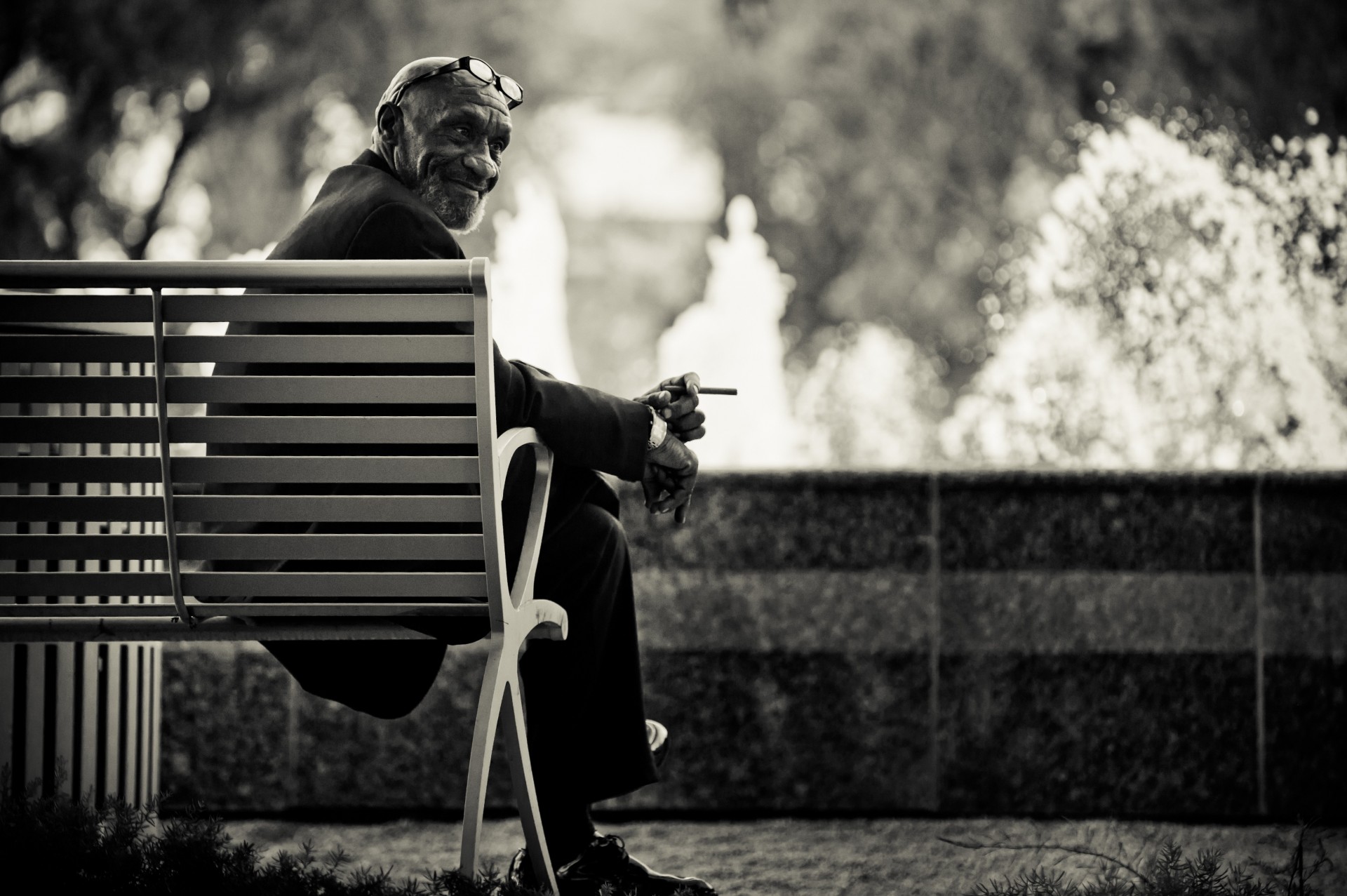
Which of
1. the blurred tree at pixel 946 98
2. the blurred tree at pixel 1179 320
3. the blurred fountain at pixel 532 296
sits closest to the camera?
the blurred tree at pixel 1179 320

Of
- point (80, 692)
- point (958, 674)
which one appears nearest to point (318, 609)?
point (80, 692)

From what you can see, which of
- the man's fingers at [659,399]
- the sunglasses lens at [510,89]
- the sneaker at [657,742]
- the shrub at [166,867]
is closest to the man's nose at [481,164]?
the sunglasses lens at [510,89]

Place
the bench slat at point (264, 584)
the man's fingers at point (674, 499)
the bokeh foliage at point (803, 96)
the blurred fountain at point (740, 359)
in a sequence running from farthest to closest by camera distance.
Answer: the bokeh foliage at point (803, 96) → the blurred fountain at point (740, 359) → the man's fingers at point (674, 499) → the bench slat at point (264, 584)

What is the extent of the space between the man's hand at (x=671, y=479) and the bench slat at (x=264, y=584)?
1.92 feet

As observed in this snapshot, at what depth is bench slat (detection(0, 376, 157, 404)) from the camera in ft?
7.84

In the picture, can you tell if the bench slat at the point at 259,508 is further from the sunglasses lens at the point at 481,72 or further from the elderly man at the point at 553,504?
the sunglasses lens at the point at 481,72

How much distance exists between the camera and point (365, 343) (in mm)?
2355

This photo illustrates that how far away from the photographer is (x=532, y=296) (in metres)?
9.91

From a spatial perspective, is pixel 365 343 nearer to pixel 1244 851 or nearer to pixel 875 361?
pixel 1244 851

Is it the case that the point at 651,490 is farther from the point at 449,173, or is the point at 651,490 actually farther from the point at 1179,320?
the point at 1179,320

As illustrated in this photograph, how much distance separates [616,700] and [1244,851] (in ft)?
5.61

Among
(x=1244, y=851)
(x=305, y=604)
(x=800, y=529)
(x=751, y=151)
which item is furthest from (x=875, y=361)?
(x=751, y=151)

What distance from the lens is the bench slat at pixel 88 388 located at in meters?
2.39

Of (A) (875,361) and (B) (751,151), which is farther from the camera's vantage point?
(B) (751,151)
